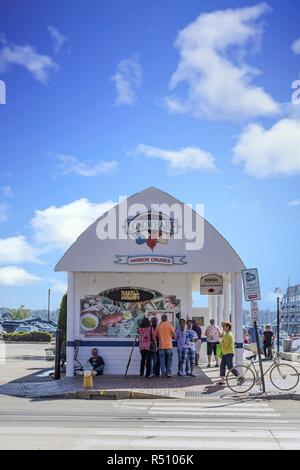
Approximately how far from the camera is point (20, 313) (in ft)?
339

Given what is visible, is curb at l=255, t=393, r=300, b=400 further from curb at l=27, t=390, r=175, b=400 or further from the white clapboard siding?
the white clapboard siding

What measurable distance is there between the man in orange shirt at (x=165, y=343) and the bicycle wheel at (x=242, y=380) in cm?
196

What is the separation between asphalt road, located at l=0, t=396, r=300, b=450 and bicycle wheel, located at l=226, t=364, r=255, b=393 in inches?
51.9

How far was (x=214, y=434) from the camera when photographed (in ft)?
34.2

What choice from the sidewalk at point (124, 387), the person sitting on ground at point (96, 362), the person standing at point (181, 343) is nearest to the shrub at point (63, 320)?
the sidewalk at point (124, 387)

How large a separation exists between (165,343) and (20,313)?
8712cm

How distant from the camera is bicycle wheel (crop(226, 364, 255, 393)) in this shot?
54.9 feet

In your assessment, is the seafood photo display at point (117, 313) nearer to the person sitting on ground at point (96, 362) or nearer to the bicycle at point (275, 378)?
the person sitting on ground at point (96, 362)

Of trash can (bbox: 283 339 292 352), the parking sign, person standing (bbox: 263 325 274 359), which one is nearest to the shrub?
person standing (bbox: 263 325 274 359)

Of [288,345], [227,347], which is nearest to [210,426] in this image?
[227,347]

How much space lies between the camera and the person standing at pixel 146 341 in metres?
19.3

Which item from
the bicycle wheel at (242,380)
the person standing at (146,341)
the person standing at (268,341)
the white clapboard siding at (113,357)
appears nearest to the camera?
the bicycle wheel at (242,380)

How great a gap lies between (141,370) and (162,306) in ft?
7.15

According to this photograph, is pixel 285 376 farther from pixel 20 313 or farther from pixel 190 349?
pixel 20 313
